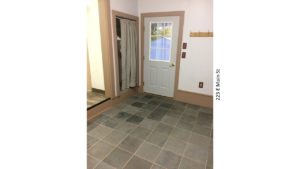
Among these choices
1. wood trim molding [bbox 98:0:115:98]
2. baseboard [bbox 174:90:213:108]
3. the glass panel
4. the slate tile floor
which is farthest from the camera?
the glass panel

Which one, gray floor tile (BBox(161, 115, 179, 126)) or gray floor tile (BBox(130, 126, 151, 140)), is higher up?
gray floor tile (BBox(161, 115, 179, 126))

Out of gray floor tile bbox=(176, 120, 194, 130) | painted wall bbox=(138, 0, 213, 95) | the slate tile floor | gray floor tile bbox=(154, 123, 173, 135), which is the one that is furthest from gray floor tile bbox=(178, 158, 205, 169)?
painted wall bbox=(138, 0, 213, 95)

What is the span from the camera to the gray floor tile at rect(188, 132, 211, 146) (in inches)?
86.6

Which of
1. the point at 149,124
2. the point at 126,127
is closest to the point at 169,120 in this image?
the point at 149,124

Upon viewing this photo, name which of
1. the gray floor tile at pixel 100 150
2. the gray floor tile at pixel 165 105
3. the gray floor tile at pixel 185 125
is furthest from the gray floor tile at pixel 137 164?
the gray floor tile at pixel 165 105

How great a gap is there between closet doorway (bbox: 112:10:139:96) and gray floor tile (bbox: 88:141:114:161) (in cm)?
138

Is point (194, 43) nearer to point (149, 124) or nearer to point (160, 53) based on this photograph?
point (160, 53)

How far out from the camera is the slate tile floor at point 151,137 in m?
1.81

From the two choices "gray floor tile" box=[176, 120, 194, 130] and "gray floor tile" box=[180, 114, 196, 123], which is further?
"gray floor tile" box=[180, 114, 196, 123]

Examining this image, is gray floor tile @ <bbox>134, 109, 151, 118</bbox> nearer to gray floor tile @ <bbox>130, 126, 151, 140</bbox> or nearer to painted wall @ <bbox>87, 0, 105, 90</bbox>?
gray floor tile @ <bbox>130, 126, 151, 140</bbox>

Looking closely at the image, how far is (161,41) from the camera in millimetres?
3551

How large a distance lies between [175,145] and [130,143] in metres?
0.60

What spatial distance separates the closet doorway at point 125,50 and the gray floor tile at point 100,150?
138cm
